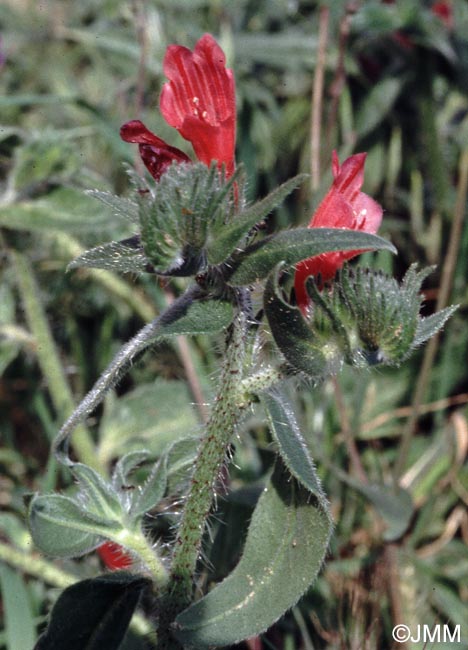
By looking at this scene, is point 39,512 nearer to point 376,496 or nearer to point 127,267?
point 127,267

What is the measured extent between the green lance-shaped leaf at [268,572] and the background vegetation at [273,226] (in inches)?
9.1

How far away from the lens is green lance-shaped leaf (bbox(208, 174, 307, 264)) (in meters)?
0.97

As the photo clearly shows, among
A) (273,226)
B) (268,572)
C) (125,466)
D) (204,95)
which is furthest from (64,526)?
(273,226)

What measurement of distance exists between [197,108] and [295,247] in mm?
271

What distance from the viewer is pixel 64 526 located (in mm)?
1196

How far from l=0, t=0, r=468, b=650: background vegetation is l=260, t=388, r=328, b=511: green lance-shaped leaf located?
0.31 m

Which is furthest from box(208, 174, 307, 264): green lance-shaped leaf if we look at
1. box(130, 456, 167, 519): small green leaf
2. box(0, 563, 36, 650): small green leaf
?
box(0, 563, 36, 650): small green leaf

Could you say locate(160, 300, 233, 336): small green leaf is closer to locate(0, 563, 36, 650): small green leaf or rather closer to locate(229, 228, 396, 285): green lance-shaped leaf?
locate(229, 228, 396, 285): green lance-shaped leaf

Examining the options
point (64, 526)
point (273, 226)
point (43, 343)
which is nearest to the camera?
point (64, 526)

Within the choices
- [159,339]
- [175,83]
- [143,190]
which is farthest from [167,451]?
[175,83]

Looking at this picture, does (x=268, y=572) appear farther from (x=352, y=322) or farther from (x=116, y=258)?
(x=116, y=258)

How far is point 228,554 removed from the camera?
1.48 m

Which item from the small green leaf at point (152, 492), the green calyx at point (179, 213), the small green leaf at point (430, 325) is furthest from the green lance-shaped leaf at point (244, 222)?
the small green leaf at point (152, 492)

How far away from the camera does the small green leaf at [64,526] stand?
1.18m
